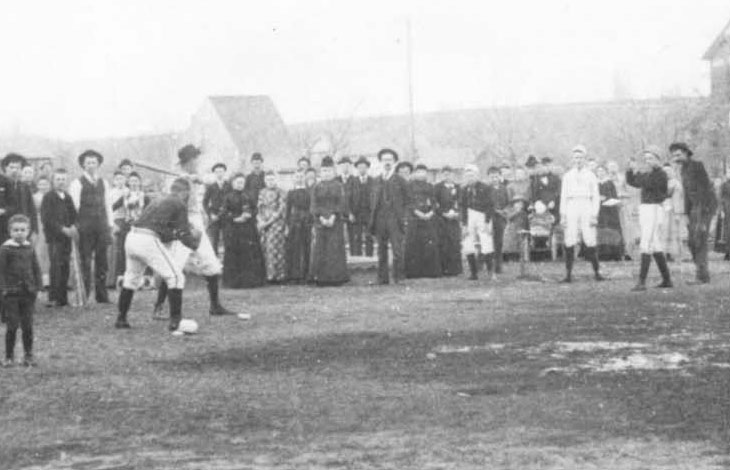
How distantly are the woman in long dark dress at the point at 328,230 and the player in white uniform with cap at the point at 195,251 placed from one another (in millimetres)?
4914

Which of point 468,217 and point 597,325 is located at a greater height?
point 468,217

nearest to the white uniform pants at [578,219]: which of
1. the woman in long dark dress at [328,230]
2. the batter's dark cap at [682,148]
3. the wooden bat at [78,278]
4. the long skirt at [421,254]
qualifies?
the batter's dark cap at [682,148]

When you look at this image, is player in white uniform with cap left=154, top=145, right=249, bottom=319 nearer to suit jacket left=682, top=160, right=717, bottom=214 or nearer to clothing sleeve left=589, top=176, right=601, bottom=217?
clothing sleeve left=589, top=176, right=601, bottom=217

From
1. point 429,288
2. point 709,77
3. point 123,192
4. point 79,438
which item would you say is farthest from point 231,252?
point 709,77

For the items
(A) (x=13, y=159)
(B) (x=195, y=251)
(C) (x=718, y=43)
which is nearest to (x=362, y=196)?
(A) (x=13, y=159)

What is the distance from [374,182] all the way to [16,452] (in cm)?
1365

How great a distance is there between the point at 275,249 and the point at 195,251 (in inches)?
262

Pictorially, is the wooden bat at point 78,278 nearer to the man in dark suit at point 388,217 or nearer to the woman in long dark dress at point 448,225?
the man in dark suit at point 388,217

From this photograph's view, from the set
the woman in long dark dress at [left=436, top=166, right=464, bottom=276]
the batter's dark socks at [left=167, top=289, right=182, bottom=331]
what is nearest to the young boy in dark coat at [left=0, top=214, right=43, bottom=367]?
the batter's dark socks at [left=167, top=289, right=182, bottom=331]

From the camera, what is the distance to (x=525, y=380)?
8469mm

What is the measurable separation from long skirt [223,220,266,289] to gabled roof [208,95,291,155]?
183 feet

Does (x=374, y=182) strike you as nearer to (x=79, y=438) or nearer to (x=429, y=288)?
(x=429, y=288)

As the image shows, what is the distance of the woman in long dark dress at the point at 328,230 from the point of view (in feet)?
60.6

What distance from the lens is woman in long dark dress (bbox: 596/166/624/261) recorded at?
23.1 m
